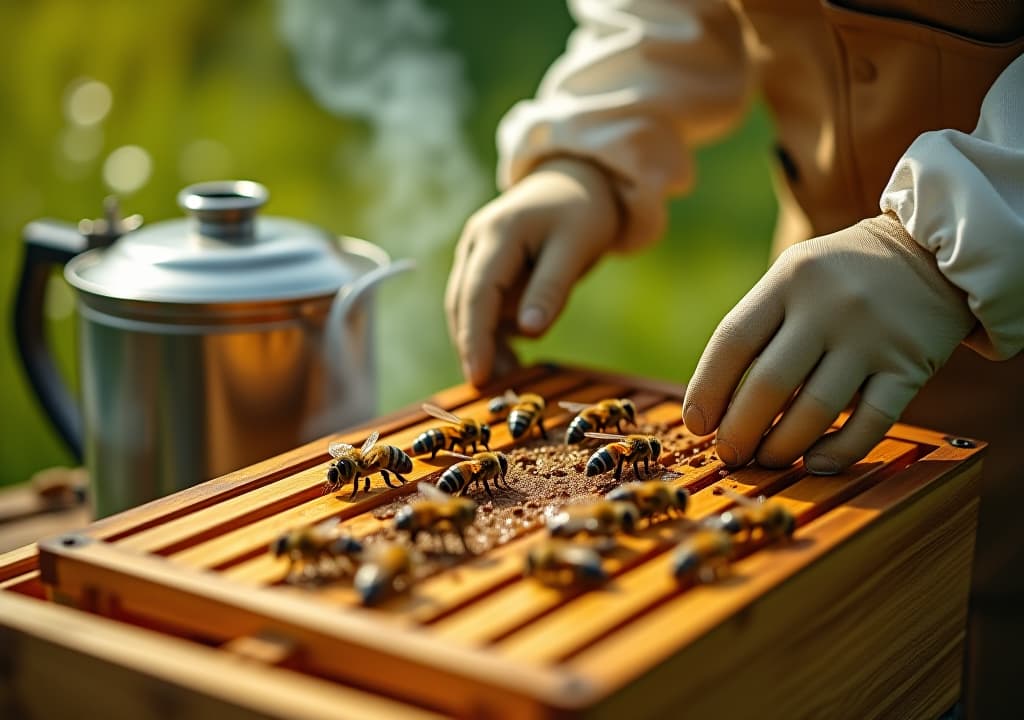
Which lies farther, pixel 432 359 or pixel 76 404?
pixel 432 359

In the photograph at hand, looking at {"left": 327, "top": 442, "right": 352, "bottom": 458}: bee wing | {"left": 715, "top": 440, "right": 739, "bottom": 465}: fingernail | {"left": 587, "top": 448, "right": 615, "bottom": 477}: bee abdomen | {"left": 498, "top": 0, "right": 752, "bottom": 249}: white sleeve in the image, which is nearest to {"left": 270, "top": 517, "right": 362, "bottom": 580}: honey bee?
{"left": 327, "top": 442, "right": 352, "bottom": 458}: bee wing

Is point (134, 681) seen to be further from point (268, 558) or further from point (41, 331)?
point (41, 331)

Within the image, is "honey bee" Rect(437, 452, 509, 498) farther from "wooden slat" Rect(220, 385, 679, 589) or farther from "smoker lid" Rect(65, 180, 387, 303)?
"smoker lid" Rect(65, 180, 387, 303)

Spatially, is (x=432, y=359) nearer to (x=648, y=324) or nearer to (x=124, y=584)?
(x=648, y=324)

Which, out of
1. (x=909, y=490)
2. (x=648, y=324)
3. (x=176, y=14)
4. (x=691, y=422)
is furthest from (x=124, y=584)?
(x=176, y=14)

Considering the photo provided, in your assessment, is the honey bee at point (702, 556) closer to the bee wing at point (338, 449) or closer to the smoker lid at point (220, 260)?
the bee wing at point (338, 449)

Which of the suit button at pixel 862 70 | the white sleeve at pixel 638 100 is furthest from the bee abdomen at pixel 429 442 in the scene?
the suit button at pixel 862 70

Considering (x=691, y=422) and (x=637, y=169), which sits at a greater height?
(x=637, y=169)
